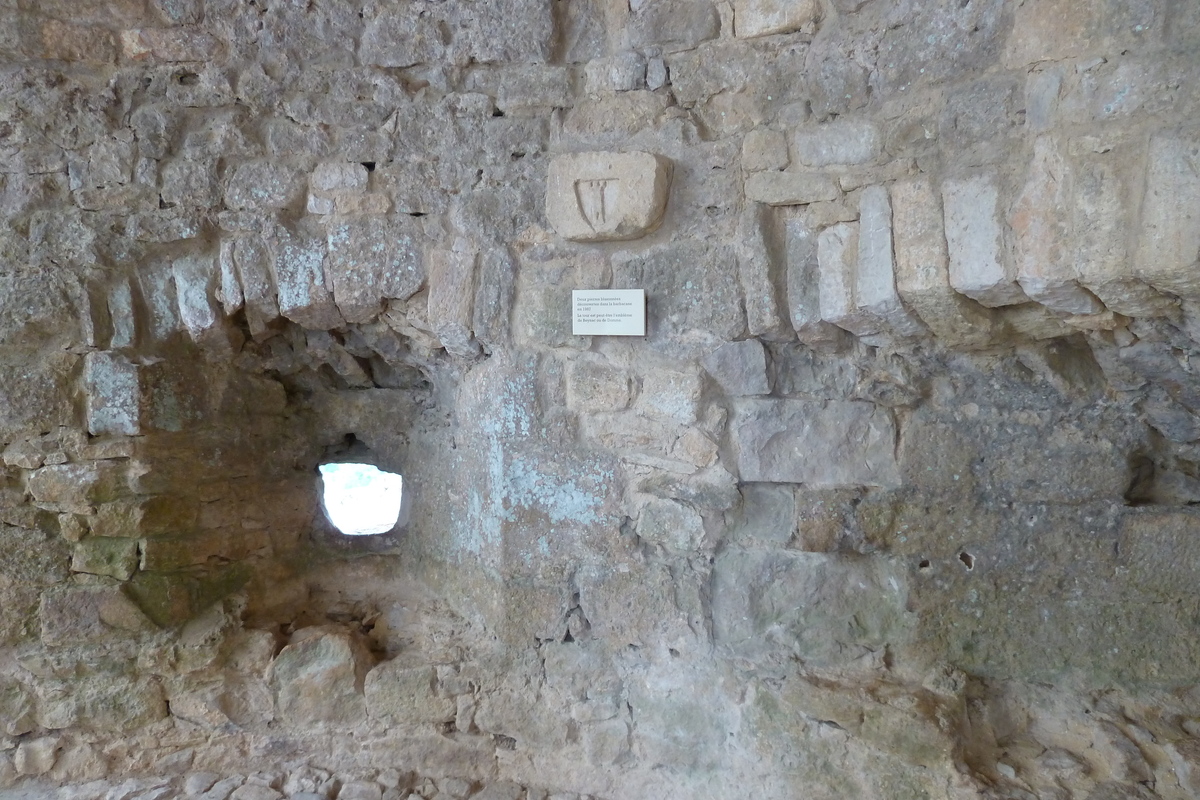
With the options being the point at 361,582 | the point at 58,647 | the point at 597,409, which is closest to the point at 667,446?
the point at 597,409

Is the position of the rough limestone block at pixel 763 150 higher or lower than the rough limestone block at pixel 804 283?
higher

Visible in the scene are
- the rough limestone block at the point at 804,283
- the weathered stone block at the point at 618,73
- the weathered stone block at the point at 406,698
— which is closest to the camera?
the rough limestone block at the point at 804,283

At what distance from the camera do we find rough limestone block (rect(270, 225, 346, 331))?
2.64 metres

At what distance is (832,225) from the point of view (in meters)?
2.13

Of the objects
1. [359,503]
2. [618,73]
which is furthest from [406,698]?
[618,73]

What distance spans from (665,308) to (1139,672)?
1.61m

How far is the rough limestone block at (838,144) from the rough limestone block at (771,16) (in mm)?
317

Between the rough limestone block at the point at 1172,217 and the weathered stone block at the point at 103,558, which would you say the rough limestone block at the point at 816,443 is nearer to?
the rough limestone block at the point at 1172,217

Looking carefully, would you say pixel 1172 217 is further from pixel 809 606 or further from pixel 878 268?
pixel 809 606

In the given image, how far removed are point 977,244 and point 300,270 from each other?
2068mm

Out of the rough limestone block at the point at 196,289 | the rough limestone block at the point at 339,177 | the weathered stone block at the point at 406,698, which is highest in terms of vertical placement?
the rough limestone block at the point at 339,177

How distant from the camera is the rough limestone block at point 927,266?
1.87 m

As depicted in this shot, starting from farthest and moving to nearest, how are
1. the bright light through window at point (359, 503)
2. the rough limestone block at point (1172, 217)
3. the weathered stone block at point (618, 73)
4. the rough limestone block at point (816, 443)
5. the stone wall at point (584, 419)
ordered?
the bright light through window at point (359, 503), the weathered stone block at point (618, 73), the rough limestone block at point (816, 443), the stone wall at point (584, 419), the rough limestone block at point (1172, 217)

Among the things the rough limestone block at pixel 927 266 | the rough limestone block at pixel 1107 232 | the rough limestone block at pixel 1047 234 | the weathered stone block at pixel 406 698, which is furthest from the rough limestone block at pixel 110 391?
the rough limestone block at pixel 1107 232
